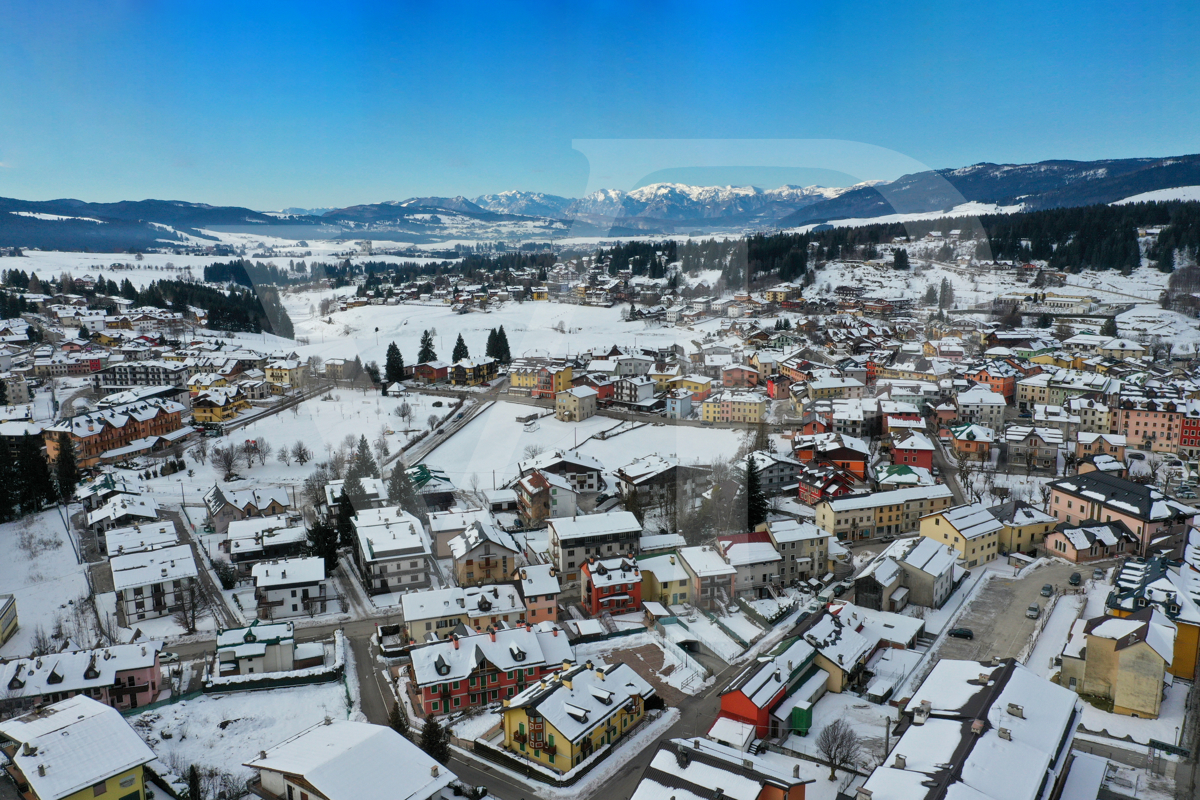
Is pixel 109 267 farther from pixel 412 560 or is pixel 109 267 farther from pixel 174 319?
pixel 412 560

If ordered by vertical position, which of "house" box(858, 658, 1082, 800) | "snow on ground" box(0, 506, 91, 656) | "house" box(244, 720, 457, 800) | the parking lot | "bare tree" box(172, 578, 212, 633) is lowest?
the parking lot

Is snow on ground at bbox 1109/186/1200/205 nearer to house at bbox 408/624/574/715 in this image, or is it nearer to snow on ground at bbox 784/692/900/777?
snow on ground at bbox 784/692/900/777

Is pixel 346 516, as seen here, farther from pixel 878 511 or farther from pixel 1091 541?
pixel 1091 541

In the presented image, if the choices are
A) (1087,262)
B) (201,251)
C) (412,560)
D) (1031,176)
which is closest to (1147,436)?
(412,560)

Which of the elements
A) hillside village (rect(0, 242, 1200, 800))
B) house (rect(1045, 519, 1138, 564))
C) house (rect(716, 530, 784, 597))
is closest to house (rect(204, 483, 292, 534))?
hillside village (rect(0, 242, 1200, 800))

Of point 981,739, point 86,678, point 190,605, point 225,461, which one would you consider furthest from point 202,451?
point 981,739

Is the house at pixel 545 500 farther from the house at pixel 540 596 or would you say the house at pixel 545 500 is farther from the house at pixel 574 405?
the house at pixel 574 405
